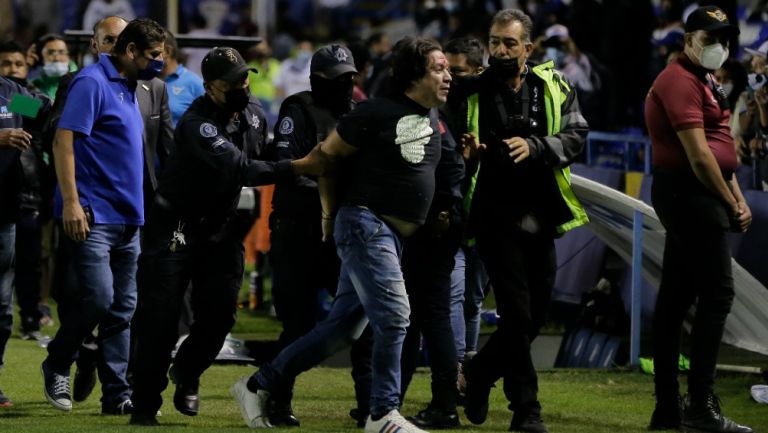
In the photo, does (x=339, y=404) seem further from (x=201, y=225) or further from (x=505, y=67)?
(x=505, y=67)

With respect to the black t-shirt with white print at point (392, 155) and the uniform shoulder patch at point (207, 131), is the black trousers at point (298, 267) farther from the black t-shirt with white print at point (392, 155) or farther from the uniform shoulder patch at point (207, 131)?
the black t-shirt with white print at point (392, 155)

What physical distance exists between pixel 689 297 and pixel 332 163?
198 centimetres

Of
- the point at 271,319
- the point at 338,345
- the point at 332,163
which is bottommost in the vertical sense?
the point at 271,319

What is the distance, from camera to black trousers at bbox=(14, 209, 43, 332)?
12.6m

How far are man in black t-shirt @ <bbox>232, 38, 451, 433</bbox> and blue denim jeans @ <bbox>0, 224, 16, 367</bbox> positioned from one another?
2794 millimetres

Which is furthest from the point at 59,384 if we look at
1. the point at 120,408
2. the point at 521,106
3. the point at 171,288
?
the point at 521,106

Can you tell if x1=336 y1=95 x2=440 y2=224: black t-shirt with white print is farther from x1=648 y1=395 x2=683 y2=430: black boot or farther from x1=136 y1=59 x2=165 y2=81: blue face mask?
A: x1=648 y1=395 x2=683 y2=430: black boot

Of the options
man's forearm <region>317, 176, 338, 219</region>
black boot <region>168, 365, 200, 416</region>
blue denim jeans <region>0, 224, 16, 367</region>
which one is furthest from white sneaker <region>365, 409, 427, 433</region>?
blue denim jeans <region>0, 224, 16, 367</region>

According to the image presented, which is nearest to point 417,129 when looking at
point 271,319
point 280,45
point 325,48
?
point 325,48

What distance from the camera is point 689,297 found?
8.46m

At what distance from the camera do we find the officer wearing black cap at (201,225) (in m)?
8.10

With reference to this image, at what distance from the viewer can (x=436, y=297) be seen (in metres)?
8.26

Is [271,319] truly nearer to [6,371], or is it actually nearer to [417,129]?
[6,371]

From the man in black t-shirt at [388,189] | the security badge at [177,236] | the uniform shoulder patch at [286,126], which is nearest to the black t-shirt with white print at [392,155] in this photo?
the man in black t-shirt at [388,189]
